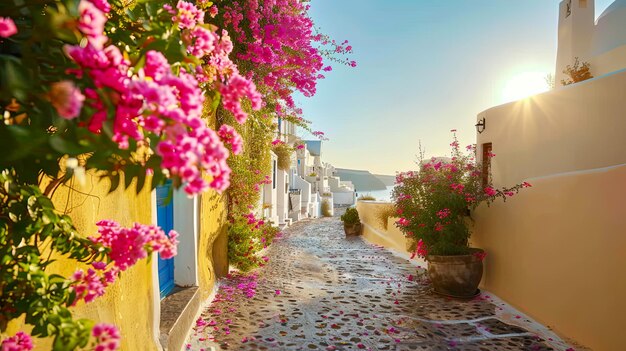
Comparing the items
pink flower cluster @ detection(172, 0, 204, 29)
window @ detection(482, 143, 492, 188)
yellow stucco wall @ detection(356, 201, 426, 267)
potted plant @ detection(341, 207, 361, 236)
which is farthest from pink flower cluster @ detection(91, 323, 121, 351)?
potted plant @ detection(341, 207, 361, 236)

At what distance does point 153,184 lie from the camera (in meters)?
0.96

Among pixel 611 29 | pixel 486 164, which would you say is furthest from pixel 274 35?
pixel 611 29

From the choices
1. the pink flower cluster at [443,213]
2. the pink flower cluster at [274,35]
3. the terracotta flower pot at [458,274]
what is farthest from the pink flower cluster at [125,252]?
the terracotta flower pot at [458,274]

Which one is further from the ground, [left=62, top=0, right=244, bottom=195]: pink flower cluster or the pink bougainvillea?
[left=62, top=0, right=244, bottom=195]: pink flower cluster

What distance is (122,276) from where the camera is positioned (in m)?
2.67

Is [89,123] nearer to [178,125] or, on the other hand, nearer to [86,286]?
[178,125]

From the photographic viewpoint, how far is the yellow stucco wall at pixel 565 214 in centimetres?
434

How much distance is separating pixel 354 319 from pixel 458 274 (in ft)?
7.98

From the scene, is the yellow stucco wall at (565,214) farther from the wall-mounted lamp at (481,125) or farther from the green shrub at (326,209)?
the green shrub at (326,209)

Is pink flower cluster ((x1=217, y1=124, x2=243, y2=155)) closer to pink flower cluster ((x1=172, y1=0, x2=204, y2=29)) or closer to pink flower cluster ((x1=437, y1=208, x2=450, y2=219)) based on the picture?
pink flower cluster ((x1=172, y1=0, x2=204, y2=29))

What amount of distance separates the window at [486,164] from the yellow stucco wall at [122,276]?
292 inches

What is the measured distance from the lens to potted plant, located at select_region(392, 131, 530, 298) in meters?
6.77

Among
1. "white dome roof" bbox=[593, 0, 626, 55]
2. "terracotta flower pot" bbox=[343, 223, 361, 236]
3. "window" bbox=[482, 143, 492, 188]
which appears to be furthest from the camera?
"terracotta flower pot" bbox=[343, 223, 361, 236]

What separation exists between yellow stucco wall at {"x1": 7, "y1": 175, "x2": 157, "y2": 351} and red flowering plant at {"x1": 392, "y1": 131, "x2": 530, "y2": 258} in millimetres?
5335
